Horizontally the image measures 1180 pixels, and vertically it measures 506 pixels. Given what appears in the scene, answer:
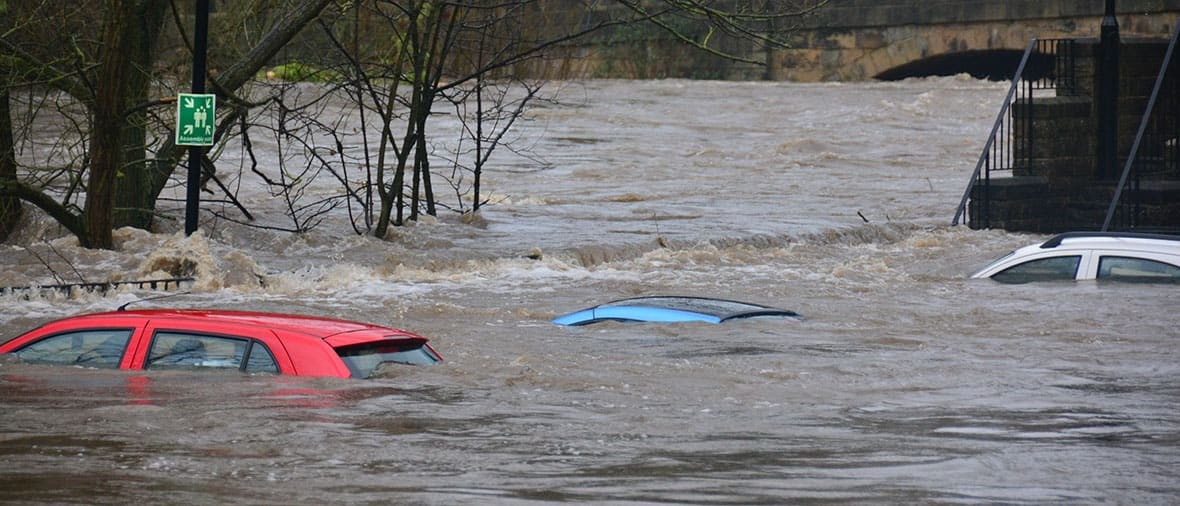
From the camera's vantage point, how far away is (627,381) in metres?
9.85

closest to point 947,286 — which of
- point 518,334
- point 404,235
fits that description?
point 518,334

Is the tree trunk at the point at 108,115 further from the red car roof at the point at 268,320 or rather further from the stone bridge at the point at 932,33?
the stone bridge at the point at 932,33

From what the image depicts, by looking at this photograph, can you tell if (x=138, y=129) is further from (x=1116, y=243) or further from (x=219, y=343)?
(x=1116, y=243)

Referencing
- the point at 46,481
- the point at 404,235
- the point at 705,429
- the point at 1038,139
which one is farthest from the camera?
the point at 1038,139

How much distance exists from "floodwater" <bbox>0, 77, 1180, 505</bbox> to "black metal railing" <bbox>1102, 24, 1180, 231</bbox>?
1.51m

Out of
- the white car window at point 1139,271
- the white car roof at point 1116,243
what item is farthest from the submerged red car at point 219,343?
the white car roof at point 1116,243

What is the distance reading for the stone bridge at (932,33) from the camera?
39.7 metres

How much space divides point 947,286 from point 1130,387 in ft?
19.3

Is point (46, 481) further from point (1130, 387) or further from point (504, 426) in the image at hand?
point (1130, 387)

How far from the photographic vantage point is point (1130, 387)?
9.95m

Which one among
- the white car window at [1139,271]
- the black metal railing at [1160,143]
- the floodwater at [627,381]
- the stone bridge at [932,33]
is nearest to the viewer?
the floodwater at [627,381]

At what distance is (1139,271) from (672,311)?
4.11 m

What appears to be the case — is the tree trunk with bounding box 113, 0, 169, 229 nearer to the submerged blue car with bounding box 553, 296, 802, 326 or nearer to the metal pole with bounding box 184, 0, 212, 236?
the metal pole with bounding box 184, 0, 212, 236

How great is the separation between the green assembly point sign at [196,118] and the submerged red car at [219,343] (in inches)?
239
